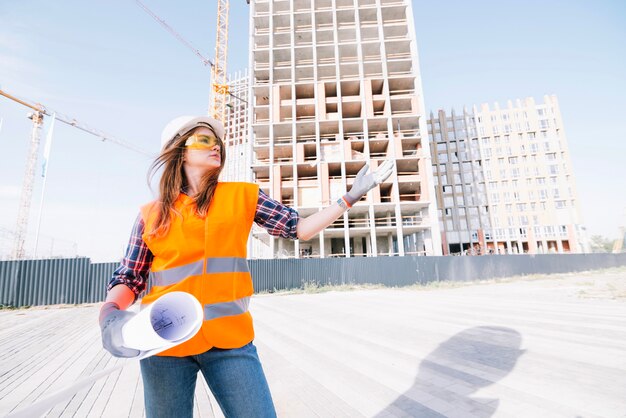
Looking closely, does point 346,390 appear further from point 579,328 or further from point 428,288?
point 428,288

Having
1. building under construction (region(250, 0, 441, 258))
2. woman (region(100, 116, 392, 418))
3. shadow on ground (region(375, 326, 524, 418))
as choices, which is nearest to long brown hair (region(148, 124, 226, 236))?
woman (region(100, 116, 392, 418))

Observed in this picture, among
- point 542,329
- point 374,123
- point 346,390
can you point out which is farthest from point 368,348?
point 374,123

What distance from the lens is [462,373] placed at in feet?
11.4

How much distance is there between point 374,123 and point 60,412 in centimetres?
3201

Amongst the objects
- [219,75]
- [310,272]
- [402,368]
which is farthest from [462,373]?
[219,75]

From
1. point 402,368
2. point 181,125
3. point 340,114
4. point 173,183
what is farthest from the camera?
point 340,114

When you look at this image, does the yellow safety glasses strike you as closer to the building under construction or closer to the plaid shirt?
the plaid shirt

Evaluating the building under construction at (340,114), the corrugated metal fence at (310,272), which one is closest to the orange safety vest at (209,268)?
the corrugated metal fence at (310,272)

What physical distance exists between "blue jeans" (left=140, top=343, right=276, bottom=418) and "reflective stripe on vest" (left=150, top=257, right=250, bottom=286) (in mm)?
296

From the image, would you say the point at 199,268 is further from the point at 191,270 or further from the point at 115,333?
the point at 115,333

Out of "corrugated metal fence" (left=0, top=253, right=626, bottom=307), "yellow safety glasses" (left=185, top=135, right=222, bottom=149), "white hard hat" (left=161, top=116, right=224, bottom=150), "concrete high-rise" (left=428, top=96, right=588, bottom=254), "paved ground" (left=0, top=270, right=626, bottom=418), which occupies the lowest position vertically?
"paved ground" (left=0, top=270, right=626, bottom=418)

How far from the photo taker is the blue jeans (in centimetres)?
110

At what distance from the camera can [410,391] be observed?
302 centimetres

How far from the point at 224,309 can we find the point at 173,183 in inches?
27.4
